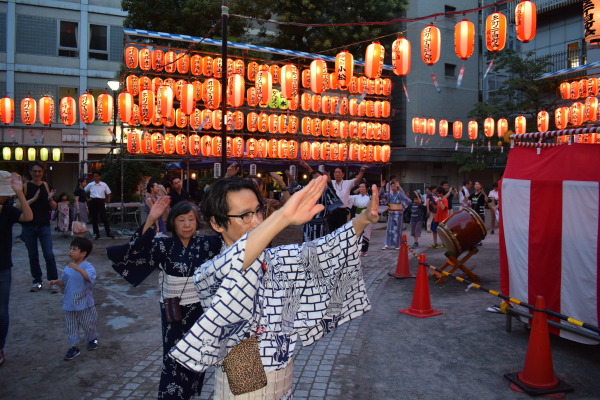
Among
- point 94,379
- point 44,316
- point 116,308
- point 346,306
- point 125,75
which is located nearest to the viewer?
point 346,306

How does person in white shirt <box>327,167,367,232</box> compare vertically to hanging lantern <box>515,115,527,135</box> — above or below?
below

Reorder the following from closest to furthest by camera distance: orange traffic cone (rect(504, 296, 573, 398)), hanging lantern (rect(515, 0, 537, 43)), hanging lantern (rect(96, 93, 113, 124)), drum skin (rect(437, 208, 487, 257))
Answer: orange traffic cone (rect(504, 296, 573, 398)) → drum skin (rect(437, 208, 487, 257)) → hanging lantern (rect(515, 0, 537, 43)) → hanging lantern (rect(96, 93, 113, 124))

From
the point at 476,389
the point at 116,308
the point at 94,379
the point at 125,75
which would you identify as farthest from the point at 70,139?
the point at 476,389

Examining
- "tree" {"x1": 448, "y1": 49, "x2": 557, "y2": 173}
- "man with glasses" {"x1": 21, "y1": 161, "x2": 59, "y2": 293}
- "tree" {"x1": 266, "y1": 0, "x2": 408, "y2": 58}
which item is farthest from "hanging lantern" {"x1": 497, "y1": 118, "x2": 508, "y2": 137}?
"man with glasses" {"x1": 21, "y1": 161, "x2": 59, "y2": 293}

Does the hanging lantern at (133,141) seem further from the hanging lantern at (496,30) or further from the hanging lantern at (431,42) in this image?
the hanging lantern at (496,30)

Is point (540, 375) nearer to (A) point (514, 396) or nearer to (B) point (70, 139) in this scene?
(A) point (514, 396)

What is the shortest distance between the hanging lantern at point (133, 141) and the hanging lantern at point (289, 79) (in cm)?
602

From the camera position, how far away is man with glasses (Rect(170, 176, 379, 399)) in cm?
174

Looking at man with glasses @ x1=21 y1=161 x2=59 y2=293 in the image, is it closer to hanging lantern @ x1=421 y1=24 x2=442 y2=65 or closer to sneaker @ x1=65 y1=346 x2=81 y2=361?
sneaker @ x1=65 y1=346 x2=81 y2=361

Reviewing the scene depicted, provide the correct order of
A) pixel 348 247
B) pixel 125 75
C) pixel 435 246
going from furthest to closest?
pixel 125 75, pixel 435 246, pixel 348 247

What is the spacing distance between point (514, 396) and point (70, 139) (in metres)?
26.9

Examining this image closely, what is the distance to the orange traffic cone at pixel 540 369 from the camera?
3887mm

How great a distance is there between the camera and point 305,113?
67.5 ft

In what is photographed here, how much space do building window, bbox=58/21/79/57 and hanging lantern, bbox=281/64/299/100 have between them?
1646 centimetres
